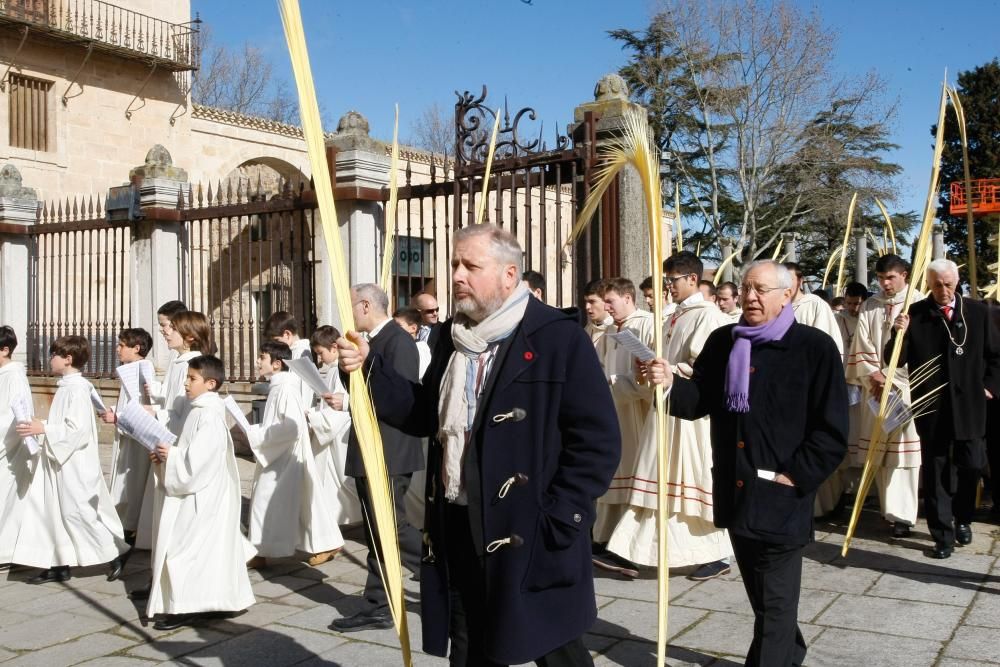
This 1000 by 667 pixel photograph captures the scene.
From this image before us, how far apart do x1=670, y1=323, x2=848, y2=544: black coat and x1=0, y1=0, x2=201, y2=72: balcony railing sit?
866 inches

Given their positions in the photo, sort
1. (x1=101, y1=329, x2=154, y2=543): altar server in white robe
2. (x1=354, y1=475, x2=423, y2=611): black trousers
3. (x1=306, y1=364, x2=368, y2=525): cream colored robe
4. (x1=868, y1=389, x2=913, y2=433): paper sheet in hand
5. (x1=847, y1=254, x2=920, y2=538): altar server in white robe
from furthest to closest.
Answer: (x1=306, y1=364, x2=368, y2=525): cream colored robe < (x1=101, y1=329, x2=154, y2=543): altar server in white robe < (x1=847, y1=254, x2=920, y2=538): altar server in white robe < (x1=868, y1=389, x2=913, y2=433): paper sheet in hand < (x1=354, y1=475, x2=423, y2=611): black trousers

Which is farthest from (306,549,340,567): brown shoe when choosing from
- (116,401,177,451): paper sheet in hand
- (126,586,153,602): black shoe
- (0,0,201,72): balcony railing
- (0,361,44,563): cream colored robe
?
(0,0,201,72): balcony railing

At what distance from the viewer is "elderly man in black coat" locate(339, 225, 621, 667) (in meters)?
2.87

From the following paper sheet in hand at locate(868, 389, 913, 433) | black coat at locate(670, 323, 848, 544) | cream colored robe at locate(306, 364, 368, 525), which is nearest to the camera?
black coat at locate(670, 323, 848, 544)

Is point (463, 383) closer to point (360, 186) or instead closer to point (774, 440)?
point (774, 440)

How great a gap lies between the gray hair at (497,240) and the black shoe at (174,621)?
3.13 m

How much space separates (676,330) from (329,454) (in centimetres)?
295

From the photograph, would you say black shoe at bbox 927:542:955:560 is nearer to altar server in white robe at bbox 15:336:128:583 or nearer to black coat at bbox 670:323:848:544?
black coat at bbox 670:323:848:544

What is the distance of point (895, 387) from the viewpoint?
640 cm

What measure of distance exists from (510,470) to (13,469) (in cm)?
489

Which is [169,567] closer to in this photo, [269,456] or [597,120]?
[269,456]

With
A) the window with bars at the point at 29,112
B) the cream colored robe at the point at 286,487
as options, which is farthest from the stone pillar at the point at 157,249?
the window with bars at the point at 29,112

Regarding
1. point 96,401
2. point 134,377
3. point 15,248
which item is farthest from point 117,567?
point 15,248

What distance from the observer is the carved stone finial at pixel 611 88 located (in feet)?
26.1
